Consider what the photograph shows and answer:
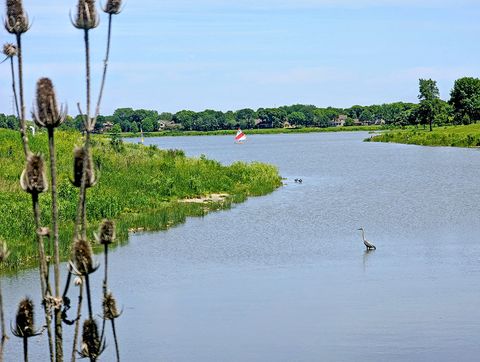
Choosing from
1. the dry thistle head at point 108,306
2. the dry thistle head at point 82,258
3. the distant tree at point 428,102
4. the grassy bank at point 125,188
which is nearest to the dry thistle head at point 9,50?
the dry thistle head at point 82,258

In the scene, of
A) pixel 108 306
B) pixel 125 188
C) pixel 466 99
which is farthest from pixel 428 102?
pixel 108 306

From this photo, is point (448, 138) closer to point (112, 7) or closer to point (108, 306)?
point (108, 306)

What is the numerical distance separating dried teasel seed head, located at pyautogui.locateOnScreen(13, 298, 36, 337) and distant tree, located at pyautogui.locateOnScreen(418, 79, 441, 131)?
132988 mm

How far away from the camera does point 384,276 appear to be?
25.1 metres

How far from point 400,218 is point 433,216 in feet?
5.31

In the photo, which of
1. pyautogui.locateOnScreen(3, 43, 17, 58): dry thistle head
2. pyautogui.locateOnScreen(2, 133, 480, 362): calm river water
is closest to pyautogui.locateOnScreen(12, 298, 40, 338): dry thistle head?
pyautogui.locateOnScreen(3, 43, 17, 58): dry thistle head

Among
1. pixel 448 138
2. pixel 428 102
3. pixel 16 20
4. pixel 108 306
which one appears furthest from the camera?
pixel 428 102

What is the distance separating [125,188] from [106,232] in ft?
102

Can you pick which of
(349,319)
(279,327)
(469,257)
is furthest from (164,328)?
(469,257)

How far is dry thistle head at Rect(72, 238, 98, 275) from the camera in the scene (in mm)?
6820

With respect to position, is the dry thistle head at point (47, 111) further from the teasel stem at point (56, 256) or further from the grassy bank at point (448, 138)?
the grassy bank at point (448, 138)

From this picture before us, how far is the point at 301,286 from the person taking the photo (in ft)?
78.8

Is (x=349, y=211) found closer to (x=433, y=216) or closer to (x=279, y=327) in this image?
(x=433, y=216)

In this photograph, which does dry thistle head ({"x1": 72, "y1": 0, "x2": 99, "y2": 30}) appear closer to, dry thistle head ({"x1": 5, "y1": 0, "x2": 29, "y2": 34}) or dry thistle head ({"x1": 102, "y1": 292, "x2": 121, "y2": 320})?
dry thistle head ({"x1": 5, "y1": 0, "x2": 29, "y2": 34})
